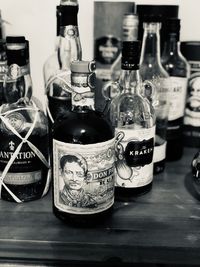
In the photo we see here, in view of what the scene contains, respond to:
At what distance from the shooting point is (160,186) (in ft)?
2.64

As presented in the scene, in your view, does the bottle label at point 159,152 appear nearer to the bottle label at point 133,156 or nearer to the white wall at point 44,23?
the bottle label at point 133,156

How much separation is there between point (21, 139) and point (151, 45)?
14.3 inches

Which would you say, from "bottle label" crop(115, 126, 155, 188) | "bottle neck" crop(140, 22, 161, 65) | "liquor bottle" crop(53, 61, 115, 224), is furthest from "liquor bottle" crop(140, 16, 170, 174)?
"liquor bottle" crop(53, 61, 115, 224)

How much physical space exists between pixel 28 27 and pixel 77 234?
581 millimetres

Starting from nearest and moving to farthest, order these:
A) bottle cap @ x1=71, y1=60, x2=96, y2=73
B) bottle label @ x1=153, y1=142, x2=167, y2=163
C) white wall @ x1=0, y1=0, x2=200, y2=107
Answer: bottle cap @ x1=71, y1=60, x2=96, y2=73 → bottle label @ x1=153, y1=142, x2=167, y2=163 → white wall @ x1=0, y1=0, x2=200, y2=107

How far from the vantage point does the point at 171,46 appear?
3.00 feet

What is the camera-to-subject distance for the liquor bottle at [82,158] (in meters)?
0.61

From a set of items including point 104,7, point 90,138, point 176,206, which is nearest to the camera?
point 90,138

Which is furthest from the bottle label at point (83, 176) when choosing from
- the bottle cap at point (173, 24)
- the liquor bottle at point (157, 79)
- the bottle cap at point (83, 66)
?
the bottle cap at point (173, 24)

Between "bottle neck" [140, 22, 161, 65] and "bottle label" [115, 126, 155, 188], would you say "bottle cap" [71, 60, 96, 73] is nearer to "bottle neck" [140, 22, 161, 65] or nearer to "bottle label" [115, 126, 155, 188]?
"bottle label" [115, 126, 155, 188]

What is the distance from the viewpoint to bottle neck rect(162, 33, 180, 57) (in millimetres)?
908

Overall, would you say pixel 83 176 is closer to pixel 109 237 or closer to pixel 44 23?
pixel 109 237

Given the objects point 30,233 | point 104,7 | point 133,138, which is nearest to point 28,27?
point 104,7

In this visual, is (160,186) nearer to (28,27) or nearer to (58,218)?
(58,218)
